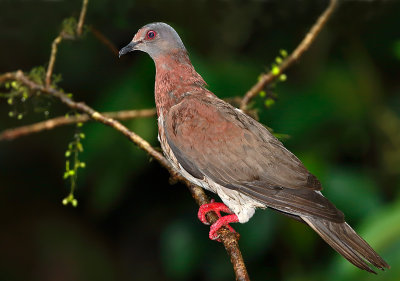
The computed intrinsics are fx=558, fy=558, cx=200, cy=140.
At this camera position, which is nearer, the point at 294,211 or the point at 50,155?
the point at 294,211

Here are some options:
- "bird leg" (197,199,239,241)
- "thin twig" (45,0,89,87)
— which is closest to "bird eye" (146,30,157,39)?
"thin twig" (45,0,89,87)

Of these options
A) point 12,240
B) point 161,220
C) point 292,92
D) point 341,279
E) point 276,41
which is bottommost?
point 341,279

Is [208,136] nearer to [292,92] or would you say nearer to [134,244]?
[292,92]

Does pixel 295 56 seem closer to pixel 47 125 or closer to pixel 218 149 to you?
pixel 218 149

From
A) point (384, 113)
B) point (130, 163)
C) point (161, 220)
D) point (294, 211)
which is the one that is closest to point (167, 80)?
point (294, 211)

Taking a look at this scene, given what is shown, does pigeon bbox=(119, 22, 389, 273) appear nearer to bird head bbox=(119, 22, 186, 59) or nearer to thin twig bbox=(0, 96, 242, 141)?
bird head bbox=(119, 22, 186, 59)

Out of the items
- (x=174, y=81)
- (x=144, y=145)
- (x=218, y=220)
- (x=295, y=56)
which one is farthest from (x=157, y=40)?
(x=218, y=220)

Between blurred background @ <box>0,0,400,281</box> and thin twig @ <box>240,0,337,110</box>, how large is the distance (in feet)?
1.62

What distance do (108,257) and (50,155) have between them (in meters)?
1.04

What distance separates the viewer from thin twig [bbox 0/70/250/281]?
2.14m

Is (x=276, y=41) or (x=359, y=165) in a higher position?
(x=276, y=41)

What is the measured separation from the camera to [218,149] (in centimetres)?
256

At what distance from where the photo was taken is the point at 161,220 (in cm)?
466

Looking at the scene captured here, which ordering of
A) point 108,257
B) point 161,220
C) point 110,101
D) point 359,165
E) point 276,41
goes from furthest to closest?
1. point 108,257
2. point 161,220
3. point 276,41
4. point 359,165
5. point 110,101
